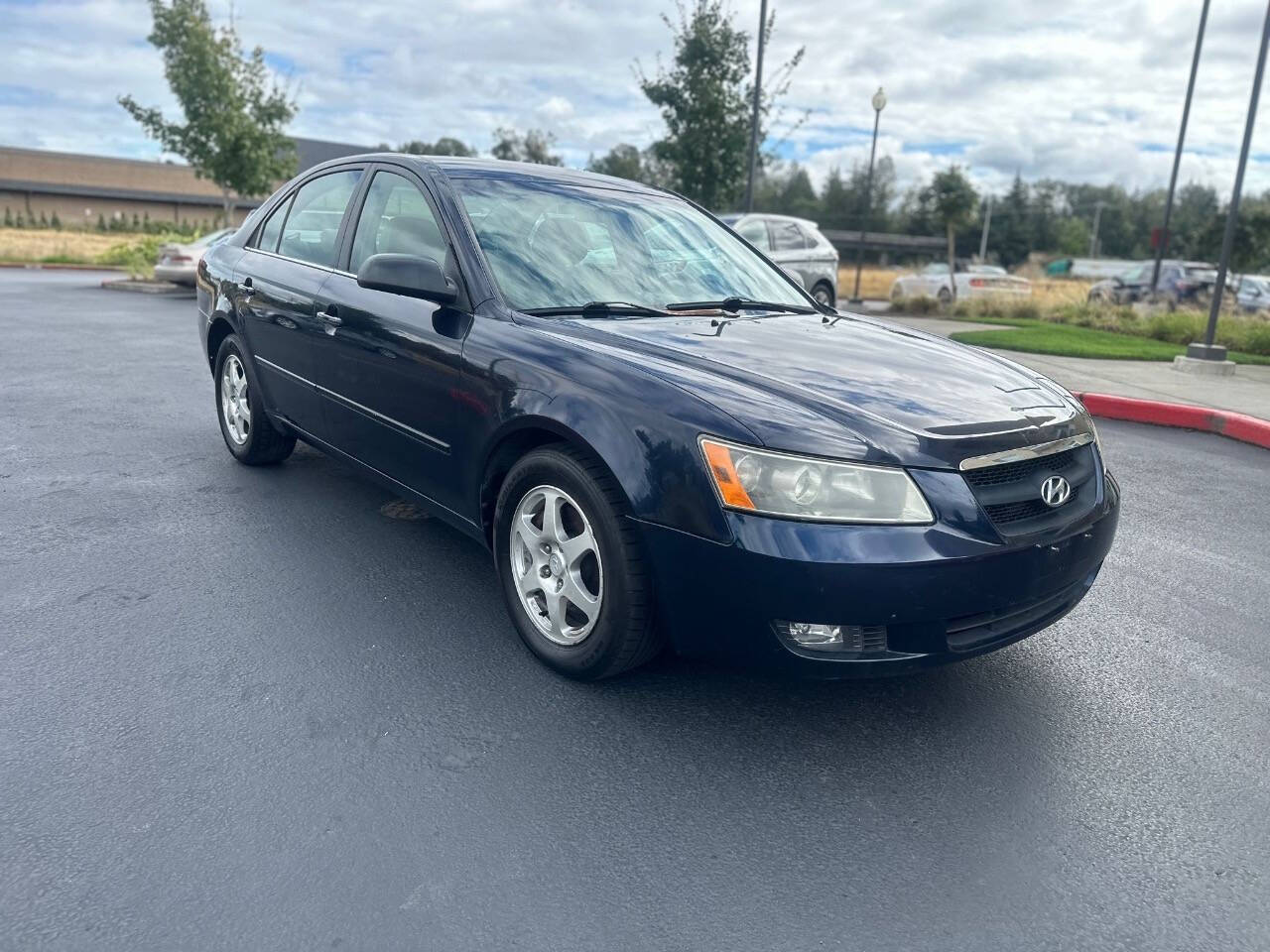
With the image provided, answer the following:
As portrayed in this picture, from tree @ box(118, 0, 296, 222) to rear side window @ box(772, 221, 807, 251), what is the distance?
15642 millimetres

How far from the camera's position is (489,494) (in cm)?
350

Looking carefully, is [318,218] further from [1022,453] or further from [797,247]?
[797,247]

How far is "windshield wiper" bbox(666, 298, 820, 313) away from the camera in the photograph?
3.93m

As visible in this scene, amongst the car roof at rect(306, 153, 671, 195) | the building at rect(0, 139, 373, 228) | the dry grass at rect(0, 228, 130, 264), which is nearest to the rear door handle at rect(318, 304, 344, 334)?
the car roof at rect(306, 153, 671, 195)

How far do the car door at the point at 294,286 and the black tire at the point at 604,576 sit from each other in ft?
5.79

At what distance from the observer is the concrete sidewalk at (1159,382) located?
9.05 metres

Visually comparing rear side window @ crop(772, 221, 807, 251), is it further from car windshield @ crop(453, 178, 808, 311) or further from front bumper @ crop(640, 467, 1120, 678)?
A: front bumper @ crop(640, 467, 1120, 678)

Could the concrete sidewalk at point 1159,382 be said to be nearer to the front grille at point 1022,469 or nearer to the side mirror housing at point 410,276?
the front grille at point 1022,469

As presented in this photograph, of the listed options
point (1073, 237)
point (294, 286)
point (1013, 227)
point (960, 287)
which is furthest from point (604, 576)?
point (1073, 237)

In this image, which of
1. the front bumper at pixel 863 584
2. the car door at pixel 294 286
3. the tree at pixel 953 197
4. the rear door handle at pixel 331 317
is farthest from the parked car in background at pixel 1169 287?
the front bumper at pixel 863 584

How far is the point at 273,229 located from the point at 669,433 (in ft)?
11.4

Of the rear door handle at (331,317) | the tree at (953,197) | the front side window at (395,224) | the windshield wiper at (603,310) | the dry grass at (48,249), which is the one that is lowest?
the dry grass at (48,249)

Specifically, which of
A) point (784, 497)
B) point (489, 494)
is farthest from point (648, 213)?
point (784, 497)

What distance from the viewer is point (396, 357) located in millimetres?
3848
